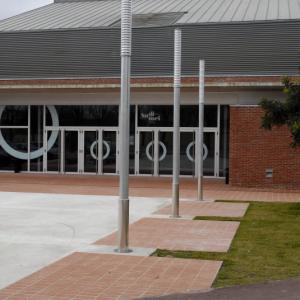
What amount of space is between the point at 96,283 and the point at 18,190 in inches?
497

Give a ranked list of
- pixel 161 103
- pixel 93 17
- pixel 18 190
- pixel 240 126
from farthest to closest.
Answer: pixel 93 17
pixel 161 103
pixel 240 126
pixel 18 190

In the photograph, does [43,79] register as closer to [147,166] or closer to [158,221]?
[147,166]

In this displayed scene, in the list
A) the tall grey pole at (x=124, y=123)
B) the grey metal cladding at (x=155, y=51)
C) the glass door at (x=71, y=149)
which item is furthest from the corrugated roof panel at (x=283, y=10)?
the tall grey pole at (x=124, y=123)

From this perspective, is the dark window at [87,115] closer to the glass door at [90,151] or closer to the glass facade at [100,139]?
the glass facade at [100,139]

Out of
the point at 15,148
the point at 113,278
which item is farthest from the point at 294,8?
the point at 113,278

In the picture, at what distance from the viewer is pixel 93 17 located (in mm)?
31172

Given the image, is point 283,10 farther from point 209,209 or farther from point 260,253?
Result: point 260,253

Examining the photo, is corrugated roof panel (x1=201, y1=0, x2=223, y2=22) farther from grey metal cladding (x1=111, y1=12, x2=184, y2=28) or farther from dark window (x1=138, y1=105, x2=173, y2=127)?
dark window (x1=138, y1=105, x2=173, y2=127)

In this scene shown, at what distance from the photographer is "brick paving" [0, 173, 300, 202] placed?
18311mm

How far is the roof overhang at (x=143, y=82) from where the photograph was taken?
70.5ft

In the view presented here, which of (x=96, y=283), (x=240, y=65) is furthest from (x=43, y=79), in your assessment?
(x=96, y=283)

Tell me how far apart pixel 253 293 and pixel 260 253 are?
7.97 feet

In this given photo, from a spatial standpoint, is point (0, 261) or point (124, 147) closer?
point (0, 261)

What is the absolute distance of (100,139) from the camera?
86.9 feet
